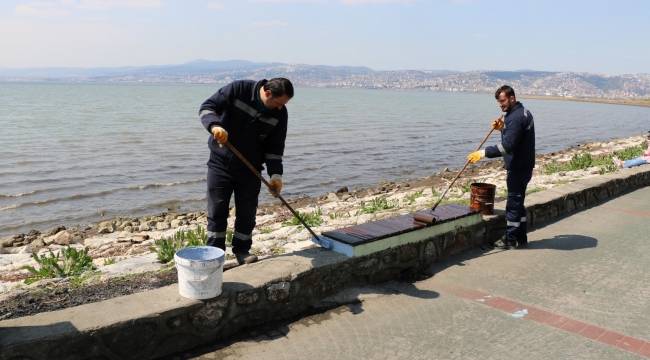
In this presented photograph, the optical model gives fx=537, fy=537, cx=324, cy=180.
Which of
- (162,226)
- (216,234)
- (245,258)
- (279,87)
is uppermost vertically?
(279,87)

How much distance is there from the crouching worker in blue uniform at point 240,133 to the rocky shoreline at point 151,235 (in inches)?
27.9

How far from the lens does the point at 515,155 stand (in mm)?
6363

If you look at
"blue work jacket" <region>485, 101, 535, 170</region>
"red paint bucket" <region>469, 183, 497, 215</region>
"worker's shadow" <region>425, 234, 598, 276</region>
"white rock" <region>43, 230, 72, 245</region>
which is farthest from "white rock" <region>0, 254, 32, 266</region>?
"blue work jacket" <region>485, 101, 535, 170</region>

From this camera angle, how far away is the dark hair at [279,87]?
4.46 metres

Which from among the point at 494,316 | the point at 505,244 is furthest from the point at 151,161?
the point at 494,316

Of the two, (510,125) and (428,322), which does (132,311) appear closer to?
(428,322)

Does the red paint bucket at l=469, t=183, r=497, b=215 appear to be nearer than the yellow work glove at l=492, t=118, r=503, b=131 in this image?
Yes

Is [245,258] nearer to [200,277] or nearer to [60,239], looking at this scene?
[200,277]

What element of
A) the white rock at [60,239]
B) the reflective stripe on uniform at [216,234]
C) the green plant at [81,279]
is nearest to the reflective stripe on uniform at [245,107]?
the reflective stripe on uniform at [216,234]

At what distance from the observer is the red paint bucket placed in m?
6.58

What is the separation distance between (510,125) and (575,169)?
9.11 metres

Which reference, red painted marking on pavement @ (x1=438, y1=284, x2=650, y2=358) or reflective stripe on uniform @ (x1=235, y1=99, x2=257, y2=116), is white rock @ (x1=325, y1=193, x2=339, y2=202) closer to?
red painted marking on pavement @ (x1=438, y1=284, x2=650, y2=358)

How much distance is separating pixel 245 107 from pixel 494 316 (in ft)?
9.09

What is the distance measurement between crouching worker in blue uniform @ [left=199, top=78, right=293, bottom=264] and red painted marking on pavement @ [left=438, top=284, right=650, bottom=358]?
2.12m
